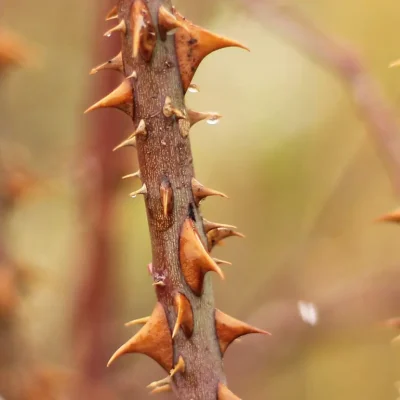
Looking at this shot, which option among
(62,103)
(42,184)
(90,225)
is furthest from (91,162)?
(62,103)

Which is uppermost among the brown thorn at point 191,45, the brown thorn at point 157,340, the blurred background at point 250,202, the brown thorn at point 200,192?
the brown thorn at point 191,45

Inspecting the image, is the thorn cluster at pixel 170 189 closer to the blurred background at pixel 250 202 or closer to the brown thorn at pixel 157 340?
the brown thorn at pixel 157 340

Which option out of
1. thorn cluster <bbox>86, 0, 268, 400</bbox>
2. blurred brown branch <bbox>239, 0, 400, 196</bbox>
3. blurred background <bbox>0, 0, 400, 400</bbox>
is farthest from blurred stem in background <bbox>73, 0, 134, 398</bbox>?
thorn cluster <bbox>86, 0, 268, 400</bbox>

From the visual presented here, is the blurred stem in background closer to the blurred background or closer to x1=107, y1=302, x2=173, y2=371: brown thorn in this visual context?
the blurred background

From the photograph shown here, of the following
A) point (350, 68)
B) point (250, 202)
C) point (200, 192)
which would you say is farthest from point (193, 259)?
point (250, 202)

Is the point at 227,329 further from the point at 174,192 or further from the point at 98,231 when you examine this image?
the point at 98,231

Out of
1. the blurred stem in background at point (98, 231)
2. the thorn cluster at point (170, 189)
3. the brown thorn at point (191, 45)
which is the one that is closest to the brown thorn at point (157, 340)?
the thorn cluster at point (170, 189)

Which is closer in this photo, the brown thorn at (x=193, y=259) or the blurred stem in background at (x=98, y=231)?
the brown thorn at (x=193, y=259)
